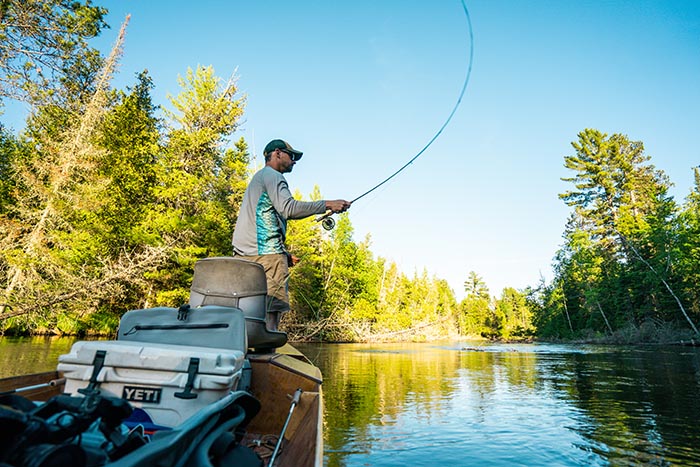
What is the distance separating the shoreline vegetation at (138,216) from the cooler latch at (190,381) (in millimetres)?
13049

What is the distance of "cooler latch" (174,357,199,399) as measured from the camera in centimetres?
194

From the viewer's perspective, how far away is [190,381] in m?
1.96

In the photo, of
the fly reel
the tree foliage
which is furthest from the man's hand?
the tree foliage

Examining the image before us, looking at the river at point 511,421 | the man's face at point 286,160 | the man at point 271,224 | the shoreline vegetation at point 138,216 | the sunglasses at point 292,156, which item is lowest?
the river at point 511,421

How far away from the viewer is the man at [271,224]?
379 centimetres

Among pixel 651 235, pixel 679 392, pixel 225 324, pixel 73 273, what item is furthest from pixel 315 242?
pixel 225 324

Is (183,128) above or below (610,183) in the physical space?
below

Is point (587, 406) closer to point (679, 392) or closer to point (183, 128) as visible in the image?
point (679, 392)

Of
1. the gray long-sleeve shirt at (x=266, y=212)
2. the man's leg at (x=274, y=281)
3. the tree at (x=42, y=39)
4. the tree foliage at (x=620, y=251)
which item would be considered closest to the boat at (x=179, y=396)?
the man's leg at (x=274, y=281)

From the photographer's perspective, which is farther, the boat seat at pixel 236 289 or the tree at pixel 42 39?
the tree at pixel 42 39

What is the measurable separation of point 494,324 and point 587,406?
8027cm

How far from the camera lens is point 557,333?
1720 inches

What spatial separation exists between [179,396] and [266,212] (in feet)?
7.12

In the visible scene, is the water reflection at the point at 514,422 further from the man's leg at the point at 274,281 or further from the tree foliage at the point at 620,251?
the tree foliage at the point at 620,251
